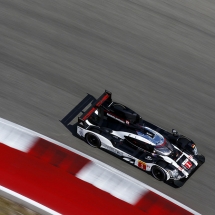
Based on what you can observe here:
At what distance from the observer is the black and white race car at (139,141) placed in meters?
13.8

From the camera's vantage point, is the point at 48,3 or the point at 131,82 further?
the point at 48,3

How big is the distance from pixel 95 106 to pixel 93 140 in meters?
0.93

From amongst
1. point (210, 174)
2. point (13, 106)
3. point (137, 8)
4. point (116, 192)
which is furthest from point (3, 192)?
point (137, 8)

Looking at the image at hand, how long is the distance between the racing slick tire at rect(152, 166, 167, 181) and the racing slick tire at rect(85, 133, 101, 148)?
1.61 m

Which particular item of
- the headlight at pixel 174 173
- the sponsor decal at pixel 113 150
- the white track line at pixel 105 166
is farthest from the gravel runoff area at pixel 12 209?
the headlight at pixel 174 173

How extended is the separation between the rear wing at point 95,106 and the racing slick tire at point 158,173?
2236mm

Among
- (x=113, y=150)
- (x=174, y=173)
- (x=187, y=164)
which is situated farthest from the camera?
(x=113, y=150)

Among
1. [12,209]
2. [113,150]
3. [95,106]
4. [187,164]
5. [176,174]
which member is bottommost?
[12,209]

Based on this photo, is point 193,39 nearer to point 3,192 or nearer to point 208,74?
point 208,74

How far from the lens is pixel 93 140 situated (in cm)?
1450

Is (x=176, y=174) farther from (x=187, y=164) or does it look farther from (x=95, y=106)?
(x=95, y=106)

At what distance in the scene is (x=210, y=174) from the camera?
46.7 feet

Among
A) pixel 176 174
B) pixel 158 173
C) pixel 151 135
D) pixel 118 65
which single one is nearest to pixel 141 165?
Result: pixel 158 173

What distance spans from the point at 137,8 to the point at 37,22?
344cm
